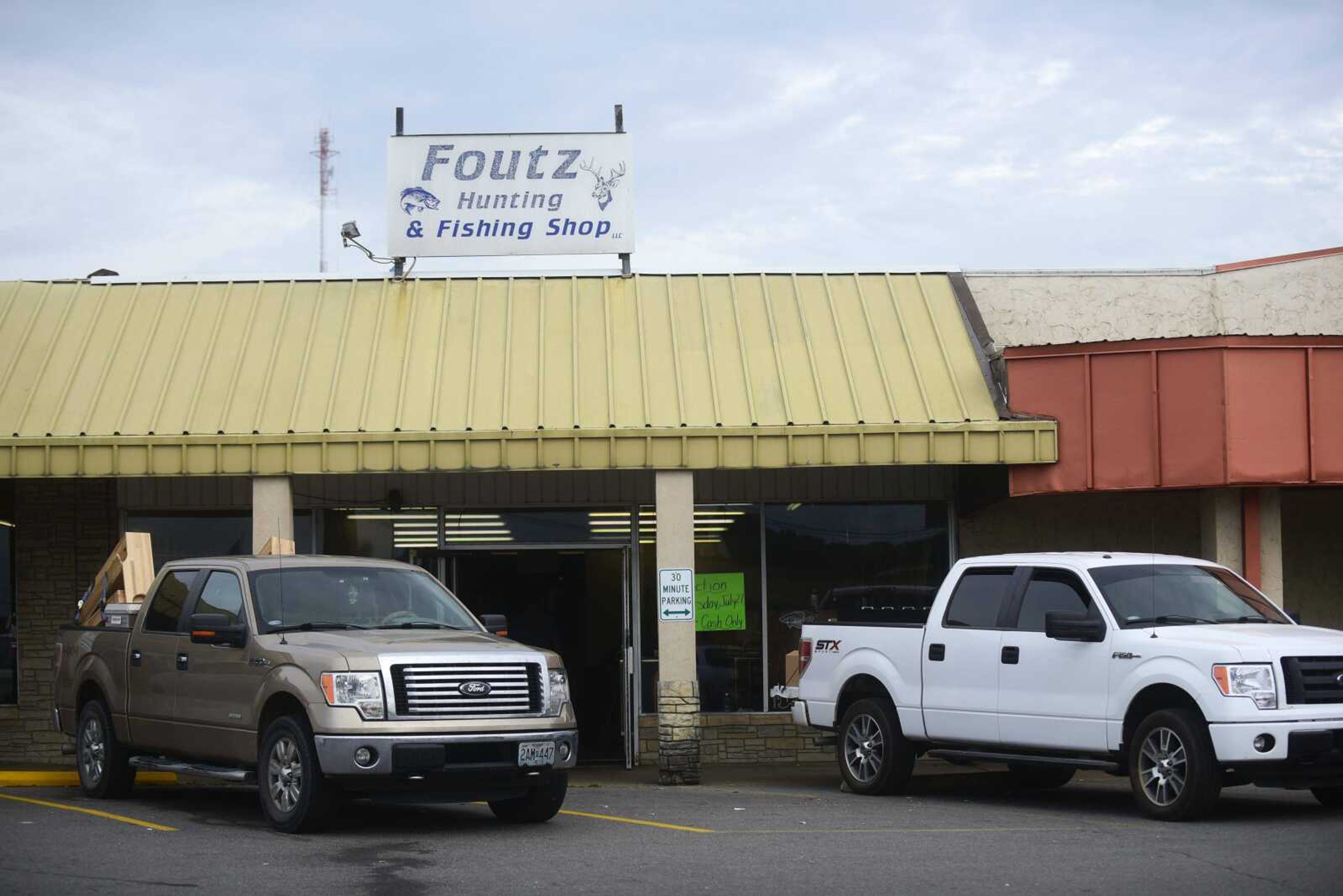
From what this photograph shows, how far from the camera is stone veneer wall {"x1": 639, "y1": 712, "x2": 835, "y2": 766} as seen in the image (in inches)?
696

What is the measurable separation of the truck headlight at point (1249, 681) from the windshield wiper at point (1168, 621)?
0.90 meters

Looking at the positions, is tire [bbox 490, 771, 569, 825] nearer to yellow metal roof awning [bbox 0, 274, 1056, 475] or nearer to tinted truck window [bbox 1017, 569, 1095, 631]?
tinted truck window [bbox 1017, 569, 1095, 631]

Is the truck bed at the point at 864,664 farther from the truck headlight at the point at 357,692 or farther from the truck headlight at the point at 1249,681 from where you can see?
the truck headlight at the point at 357,692

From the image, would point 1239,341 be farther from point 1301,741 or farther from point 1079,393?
point 1301,741

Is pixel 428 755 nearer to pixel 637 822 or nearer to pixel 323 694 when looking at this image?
pixel 323 694

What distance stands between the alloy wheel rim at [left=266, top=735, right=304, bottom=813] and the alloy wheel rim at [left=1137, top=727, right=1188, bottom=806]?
565 centimetres

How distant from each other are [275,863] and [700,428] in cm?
720

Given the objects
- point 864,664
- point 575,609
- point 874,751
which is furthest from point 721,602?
point 874,751

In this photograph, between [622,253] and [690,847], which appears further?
[622,253]

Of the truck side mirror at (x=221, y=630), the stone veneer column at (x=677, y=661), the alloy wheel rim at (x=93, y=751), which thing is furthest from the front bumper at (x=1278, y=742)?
the alloy wheel rim at (x=93, y=751)

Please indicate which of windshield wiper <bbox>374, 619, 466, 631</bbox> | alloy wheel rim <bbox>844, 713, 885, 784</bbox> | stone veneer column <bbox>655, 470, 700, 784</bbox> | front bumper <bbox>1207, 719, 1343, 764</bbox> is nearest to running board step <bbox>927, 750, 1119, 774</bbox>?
alloy wheel rim <bbox>844, 713, 885, 784</bbox>

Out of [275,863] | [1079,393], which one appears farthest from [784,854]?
[1079,393]

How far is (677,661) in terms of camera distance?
15391mm

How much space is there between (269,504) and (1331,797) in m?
9.65
